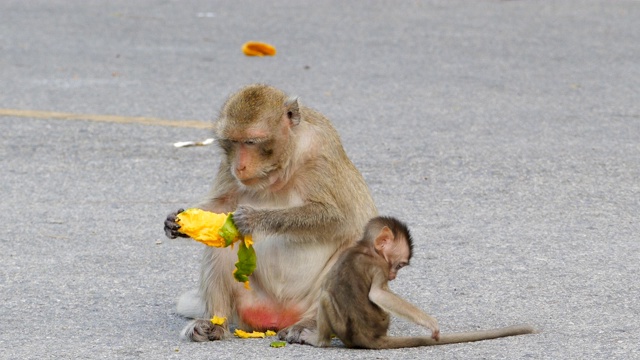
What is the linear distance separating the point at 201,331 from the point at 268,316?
0.32m

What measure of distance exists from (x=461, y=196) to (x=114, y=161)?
2439mm

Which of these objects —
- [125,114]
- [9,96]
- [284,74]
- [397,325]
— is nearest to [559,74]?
[284,74]

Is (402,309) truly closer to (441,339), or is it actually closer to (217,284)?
(441,339)

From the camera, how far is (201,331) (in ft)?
16.1

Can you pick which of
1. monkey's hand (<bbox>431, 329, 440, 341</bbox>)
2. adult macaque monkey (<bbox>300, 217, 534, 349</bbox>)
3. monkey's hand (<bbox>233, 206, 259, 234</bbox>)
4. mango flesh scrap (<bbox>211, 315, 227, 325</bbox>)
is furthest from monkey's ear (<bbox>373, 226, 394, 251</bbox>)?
mango flesh scrap (<bbox>211, 315, 227, 325</bbox>)

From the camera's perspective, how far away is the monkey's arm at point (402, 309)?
14.7 ft

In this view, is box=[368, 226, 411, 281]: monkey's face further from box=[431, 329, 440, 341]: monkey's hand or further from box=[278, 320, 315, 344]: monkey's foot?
box=[278, 320, 315, 344]: monkey's foot

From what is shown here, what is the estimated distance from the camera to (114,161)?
8.43m

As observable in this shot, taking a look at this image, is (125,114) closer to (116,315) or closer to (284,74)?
(284,74)

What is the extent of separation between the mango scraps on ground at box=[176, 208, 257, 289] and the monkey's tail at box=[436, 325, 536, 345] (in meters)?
0.81

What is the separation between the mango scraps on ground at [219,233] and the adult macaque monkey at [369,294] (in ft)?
1.26

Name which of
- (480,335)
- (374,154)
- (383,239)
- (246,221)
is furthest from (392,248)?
(374,154)

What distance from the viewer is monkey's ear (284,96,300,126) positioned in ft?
16.4

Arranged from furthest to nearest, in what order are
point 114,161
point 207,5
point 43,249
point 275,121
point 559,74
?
point 207,5 → point 559,74 → point 114,161 → point 43,249 → point 275,121
